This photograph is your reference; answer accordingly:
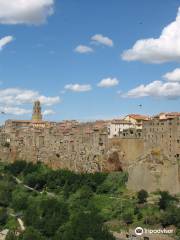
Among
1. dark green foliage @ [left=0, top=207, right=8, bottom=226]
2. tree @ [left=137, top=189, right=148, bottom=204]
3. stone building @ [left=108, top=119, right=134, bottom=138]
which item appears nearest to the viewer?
tree @ [left=137, top=189, right=148, bottom=204]

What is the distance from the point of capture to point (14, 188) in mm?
53531

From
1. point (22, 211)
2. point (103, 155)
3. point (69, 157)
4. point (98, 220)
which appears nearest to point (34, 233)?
point (98, 220)

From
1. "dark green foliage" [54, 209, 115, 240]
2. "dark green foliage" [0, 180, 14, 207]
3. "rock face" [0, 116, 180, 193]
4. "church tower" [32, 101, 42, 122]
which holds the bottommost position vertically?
"dark green foliage" [54, 209, 115, 240]

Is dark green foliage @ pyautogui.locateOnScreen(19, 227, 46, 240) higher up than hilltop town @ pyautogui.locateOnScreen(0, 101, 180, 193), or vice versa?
hilltop town @ pyautogui.locateOnScreen(0, 101, 180, 193)

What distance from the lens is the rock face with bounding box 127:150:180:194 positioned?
1690 inches

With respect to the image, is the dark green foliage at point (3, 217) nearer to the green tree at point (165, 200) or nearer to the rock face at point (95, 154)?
the rock face at point (95, 154)

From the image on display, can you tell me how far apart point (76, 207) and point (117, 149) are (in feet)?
32.6

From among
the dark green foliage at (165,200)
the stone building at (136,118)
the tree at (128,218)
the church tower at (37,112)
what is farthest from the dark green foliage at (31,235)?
the church tower at (37,112)

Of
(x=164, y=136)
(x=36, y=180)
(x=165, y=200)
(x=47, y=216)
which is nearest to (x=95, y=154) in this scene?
(x=36, y=180)

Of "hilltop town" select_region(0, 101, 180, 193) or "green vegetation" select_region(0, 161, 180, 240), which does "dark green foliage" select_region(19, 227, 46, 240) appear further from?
"hilltop town" select_region(0, 101, 180, 193)

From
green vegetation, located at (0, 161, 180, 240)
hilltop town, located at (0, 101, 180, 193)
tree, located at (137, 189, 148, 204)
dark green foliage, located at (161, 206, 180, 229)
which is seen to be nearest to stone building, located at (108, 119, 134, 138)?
hilltop town, located at (0, 101, 180, 193)

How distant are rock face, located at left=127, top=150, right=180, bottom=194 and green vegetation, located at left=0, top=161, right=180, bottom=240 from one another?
1181 millimetres

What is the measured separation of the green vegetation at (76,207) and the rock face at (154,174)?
118 cm

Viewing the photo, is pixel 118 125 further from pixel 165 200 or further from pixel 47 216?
pixel 47 216
